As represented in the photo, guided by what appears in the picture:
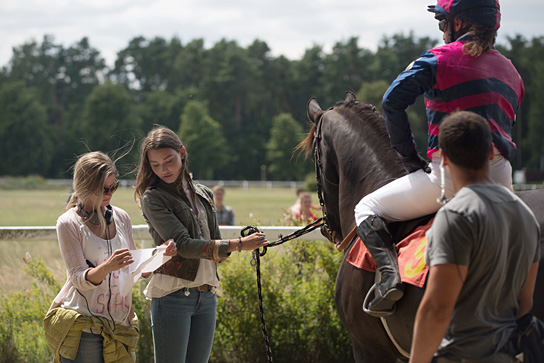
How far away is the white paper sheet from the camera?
128 inches

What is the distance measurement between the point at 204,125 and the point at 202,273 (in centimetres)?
7011

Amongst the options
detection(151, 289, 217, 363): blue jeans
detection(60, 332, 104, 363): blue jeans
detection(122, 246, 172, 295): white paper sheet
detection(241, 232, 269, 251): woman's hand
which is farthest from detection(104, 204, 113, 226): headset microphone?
detection(241, 232, 269, 251): woman's hand

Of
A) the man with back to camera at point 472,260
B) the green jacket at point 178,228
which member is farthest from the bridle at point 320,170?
the man with back to camera at point 472,260

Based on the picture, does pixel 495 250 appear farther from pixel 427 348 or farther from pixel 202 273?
pixel 202 273

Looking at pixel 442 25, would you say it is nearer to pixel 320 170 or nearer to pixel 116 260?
pixel 320 170

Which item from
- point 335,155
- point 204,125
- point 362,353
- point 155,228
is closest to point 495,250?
point 362,353

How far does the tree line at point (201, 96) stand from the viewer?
67500 millimetres

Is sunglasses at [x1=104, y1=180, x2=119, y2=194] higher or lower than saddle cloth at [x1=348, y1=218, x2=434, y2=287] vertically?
higher

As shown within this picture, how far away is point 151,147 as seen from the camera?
339 cm

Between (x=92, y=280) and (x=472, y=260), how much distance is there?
2.01 meters

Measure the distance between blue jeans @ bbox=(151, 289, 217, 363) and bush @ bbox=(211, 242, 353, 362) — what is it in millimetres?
1714

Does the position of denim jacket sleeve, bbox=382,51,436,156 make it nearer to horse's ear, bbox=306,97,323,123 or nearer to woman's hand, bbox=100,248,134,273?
horse's ear, bbox=306,97,323,123

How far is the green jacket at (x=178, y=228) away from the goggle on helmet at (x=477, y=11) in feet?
5.73

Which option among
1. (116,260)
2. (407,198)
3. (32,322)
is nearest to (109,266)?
(116,260)
